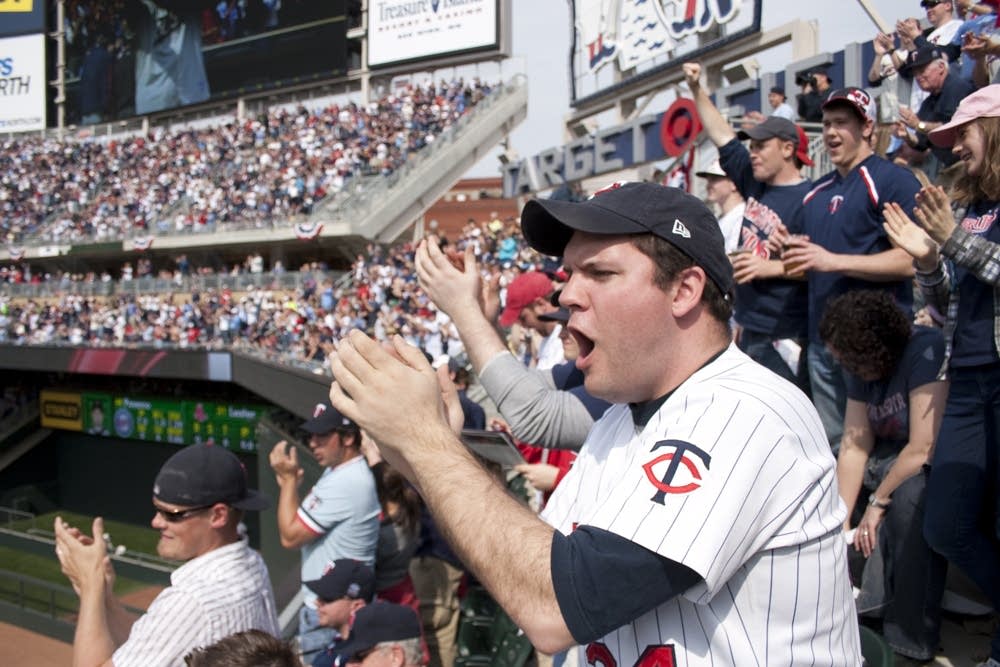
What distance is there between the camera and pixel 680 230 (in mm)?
1339

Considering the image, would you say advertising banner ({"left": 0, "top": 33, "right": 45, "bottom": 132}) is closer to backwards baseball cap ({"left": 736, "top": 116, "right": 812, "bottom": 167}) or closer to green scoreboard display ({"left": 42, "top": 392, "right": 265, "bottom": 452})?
green scoreboard display ({"left": 42, "top": 392, "right": 265, "bottom": 452})

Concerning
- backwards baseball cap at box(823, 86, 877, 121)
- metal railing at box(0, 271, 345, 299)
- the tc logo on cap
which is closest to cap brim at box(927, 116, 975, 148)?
backwards baseball cap at box(823, 86, 877, 121)

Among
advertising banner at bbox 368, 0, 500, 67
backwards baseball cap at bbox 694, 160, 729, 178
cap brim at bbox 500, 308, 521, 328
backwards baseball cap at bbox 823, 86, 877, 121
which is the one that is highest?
advertising banner at bbox 368, 0, 500, 67

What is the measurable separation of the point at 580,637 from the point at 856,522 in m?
2.78

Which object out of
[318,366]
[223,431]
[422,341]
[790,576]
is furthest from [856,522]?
[223,431]

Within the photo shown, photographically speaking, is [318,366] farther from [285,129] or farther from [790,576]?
[285,129]

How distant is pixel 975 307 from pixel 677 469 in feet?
6.44

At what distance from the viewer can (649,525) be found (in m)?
1.12

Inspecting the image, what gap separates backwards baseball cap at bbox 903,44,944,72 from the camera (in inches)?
218

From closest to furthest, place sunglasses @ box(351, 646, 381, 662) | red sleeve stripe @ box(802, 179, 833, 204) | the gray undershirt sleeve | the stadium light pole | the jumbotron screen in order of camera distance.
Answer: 1. the gray undershirt sleeve
2. sunglasses @ box(351, 646, 381, 662)
3. red sleeve stripe @ box(802, 179, 833, 204)
4. the jumbotron screen
5. the stadium light pole

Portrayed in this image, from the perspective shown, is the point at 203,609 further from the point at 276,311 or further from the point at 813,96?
the point at 276,311

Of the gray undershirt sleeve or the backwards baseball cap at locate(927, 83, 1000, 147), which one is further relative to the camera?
the backwards baseball cap at locate(927, 83, 1000, 147)

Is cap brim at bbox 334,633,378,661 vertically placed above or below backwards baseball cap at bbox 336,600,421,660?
below

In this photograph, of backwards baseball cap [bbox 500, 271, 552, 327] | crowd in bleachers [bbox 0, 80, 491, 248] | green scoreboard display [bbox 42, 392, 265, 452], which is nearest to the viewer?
backwards baseball cap [bbox 500, 271, 552, 327]
